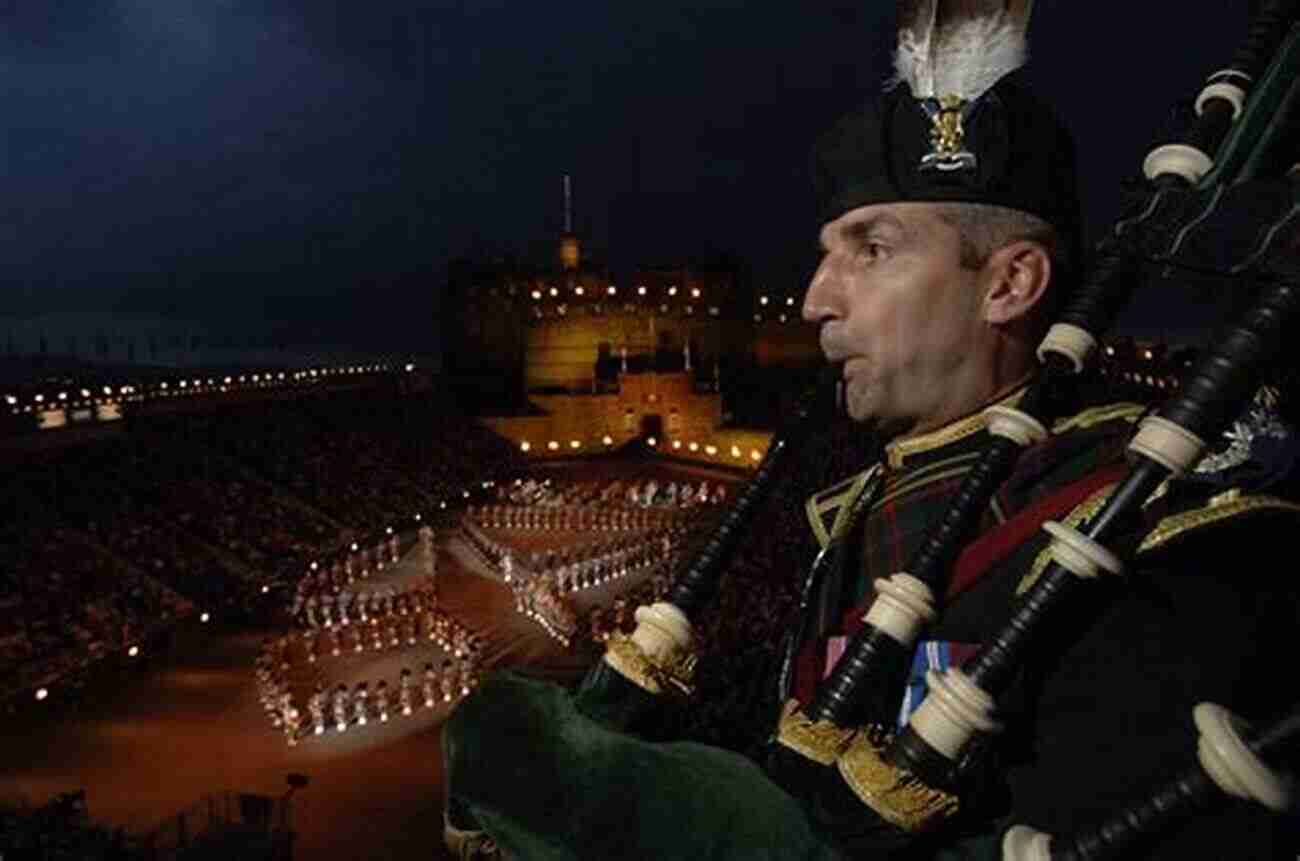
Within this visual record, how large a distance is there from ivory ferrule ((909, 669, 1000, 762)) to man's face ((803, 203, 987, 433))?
902 mm

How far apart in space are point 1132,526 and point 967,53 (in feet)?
4.17

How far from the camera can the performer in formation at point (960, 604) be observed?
182 cm

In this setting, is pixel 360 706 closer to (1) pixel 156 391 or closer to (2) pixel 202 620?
(2) pixel 202 620

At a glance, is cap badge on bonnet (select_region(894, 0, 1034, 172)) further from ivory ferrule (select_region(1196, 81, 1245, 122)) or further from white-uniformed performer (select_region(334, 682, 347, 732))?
white-uniformed performer (select_region(334, 682, 347, 732))

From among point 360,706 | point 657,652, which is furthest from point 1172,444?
point 360,706

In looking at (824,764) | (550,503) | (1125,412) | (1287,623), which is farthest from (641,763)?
(550,503)

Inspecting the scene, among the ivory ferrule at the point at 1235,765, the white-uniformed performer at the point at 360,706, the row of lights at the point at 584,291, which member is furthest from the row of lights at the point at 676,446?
the ivory ferrule at the point at 1235,765

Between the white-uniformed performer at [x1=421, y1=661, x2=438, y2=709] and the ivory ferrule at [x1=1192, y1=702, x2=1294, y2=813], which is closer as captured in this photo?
the ivory ferrule at [x1=1192, y1=702, x2=1294, y2=813]

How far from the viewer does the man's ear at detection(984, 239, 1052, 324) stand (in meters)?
2.46

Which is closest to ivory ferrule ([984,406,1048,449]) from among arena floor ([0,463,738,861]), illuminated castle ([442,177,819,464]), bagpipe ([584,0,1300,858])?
bagpipe ([584,0,1300,858])

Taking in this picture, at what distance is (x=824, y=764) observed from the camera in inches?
76.7

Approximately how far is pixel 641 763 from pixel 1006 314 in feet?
4.33

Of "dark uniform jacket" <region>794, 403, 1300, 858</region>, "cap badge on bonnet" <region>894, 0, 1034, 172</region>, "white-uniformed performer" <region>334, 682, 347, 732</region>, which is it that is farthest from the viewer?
"white-uniformed performer" <region>334, 682, 347, 732</region>

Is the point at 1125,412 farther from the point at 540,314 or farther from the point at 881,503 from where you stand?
the point at 540,314
